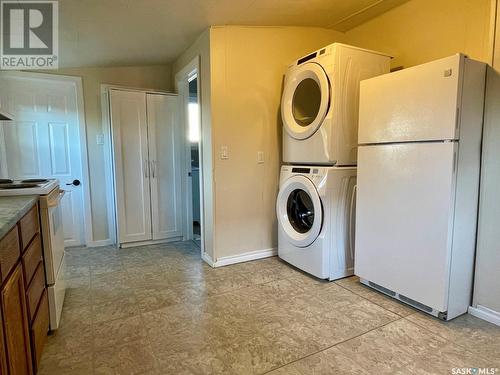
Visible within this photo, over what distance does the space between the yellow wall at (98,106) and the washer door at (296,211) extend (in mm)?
2066

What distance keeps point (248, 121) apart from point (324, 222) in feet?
3.74

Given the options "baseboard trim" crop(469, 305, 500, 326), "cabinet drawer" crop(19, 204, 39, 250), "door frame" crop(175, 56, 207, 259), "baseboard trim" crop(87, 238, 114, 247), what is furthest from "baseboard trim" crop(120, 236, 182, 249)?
"baseboard trim" crop(469, 305, 500, 326)

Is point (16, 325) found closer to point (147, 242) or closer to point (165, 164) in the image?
point (147, 242)

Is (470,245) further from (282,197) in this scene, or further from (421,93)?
(282,197)

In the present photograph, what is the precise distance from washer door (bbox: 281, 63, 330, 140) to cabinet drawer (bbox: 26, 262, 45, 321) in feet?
6.47

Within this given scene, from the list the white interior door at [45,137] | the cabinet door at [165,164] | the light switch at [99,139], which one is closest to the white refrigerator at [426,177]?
the cabinet door at [165,164]

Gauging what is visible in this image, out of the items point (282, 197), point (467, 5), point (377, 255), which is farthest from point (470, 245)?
point (467, 5)

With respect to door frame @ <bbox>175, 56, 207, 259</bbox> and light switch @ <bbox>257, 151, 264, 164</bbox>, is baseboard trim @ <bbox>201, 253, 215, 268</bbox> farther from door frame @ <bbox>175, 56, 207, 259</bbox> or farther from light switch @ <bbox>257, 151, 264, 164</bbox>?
light switch @ <bbox>257, 151, 264, 164</bbox>

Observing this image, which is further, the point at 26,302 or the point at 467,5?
the point at 467,5

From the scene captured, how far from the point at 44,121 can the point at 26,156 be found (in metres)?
0.40

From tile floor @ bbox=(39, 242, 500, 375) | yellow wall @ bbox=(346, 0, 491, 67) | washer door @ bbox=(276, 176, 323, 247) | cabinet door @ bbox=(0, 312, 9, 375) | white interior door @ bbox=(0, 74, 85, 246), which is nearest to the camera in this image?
cabinet door @ bbox=(0, 312, 9, 375)

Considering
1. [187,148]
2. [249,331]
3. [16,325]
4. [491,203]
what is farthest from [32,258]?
[491,203]

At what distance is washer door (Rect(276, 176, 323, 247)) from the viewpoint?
250 centimetres

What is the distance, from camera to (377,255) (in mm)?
2125
